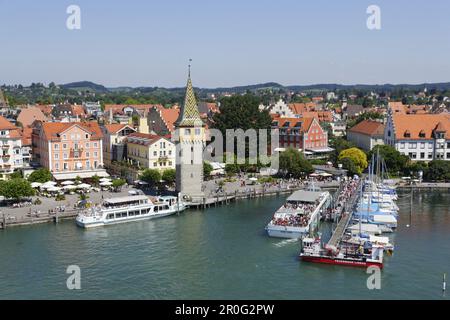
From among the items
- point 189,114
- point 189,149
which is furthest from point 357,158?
point 189,114

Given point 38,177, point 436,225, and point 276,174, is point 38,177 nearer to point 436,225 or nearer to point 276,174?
point 276,174

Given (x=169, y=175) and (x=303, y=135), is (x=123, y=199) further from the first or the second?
(x=303, y=135)

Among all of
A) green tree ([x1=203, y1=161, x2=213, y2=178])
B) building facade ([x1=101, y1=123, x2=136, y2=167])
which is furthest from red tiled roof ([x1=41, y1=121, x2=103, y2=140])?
green tree ([x1=203, y1=161, x2=213, y2=178])

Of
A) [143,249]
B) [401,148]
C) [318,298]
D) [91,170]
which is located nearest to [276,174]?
[401,148]

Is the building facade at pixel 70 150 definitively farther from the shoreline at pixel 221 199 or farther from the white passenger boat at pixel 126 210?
the white passenger boat at pixel 126 210

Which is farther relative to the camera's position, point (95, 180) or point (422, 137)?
point (422, 137)
